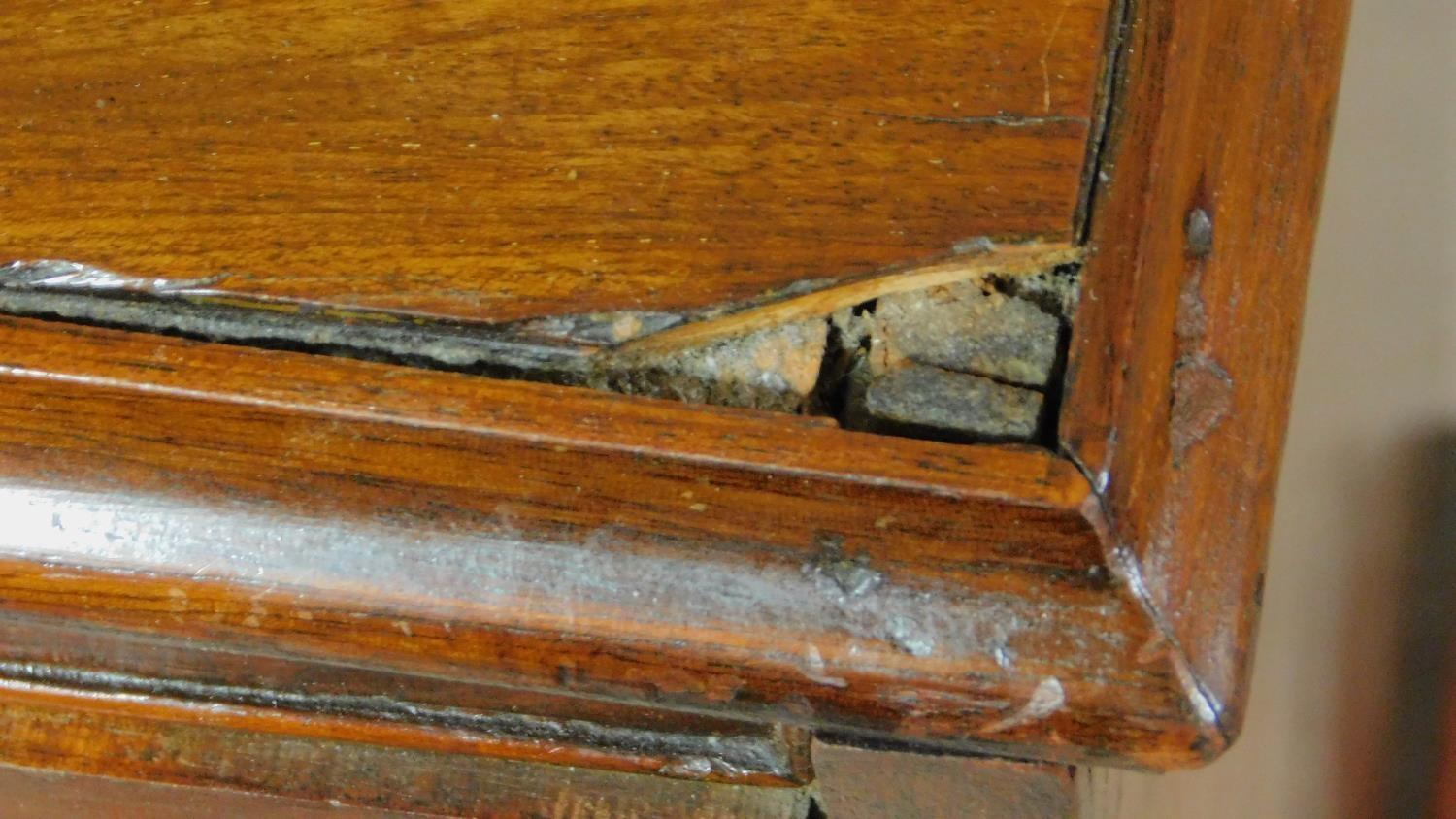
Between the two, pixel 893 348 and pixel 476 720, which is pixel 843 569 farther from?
pixel 476 720

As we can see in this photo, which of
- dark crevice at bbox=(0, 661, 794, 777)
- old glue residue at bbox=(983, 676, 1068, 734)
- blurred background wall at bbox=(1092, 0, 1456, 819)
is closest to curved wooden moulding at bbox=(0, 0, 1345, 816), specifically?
old glue residue at bbox=(983, 676, 1068, 734)

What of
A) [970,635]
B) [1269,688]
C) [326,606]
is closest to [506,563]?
[326,606]

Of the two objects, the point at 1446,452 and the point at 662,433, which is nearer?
the point at 662,433

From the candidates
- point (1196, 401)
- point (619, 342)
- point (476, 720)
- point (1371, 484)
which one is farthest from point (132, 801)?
point (1371, 484)

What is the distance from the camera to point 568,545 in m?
0.47

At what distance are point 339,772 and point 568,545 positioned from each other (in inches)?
12.7

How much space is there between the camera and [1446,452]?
1.00 meters

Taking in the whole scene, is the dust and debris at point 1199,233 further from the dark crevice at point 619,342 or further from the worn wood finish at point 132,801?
the worn wood finish at point 132,801

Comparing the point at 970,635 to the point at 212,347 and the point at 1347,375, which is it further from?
the point at 1347,375

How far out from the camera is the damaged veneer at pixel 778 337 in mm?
480

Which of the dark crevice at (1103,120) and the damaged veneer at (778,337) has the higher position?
the dark crevice at (1103,120)

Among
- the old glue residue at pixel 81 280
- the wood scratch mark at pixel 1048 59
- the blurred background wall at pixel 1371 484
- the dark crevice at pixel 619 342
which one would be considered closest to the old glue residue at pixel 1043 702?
the dark crevice at pixel 619 342

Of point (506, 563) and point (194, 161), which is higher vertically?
point (194, 161)

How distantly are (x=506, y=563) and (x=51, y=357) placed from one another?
0.20 metres
